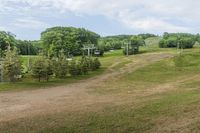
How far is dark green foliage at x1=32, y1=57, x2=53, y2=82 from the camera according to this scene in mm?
50406

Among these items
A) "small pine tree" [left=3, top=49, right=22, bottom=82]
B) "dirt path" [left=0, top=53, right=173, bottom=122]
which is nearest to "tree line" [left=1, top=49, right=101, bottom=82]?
"small pine tree" [left=3, top=49, right=22, bottom=82]

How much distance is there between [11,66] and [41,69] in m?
4.61

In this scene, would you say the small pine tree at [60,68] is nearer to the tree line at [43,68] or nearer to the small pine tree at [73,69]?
the tree line at [43,68]

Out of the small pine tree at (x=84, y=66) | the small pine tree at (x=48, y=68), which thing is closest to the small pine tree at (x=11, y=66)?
the small pine tree at (x=48, y=68)

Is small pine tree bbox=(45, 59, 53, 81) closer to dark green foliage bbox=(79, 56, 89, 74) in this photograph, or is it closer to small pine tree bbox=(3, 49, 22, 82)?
small pine tree bbox=(3, 49, 22, 82)

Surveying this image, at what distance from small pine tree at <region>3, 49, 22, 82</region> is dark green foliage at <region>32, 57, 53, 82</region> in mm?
2744

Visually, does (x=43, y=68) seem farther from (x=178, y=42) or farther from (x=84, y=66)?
(x=178, y=42)

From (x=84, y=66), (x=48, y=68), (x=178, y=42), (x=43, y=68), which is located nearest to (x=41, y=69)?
(x=43, y=68)

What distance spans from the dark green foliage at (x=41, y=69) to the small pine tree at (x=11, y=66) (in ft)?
9.00

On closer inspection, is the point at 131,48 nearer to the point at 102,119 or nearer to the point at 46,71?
the point at 46,71

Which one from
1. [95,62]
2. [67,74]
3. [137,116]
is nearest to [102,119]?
[137,116]

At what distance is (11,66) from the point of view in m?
47.0

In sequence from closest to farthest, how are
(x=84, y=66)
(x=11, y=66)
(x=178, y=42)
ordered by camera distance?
(x=11, y=66) < (x=84, y=66) < (x=178, y=42)

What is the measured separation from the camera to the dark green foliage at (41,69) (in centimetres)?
5041
